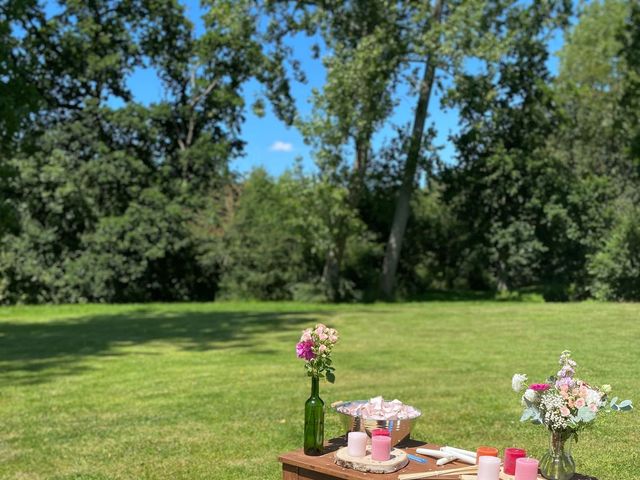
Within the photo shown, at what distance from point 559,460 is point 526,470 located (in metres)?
0.23

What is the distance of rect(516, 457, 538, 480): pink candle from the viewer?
305 centimetres

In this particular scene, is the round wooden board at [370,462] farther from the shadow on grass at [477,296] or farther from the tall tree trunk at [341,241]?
the shadow on grass at [477,296]

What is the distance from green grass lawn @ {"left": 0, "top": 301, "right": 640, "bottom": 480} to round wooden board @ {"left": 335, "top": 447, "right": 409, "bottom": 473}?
179 cm

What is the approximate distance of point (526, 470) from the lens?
10.0 feet

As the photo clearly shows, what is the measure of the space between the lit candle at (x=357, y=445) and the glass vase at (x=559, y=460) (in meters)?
0.91

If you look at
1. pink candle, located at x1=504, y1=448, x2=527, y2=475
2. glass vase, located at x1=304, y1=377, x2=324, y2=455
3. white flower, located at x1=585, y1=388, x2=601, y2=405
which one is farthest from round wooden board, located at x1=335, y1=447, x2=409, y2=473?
white flower, located at x1=585, y1=388, x2=601, y2=405

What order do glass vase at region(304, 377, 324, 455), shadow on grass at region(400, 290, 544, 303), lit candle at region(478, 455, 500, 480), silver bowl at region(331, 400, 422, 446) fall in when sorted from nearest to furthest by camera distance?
1. lit candle at region(478, 455, 500, 480)
2. glass vase at region(304, 377, 324, 455)
3. silver bowl at region(331, 400, 422, 446)
4. shadow on grass at region(400, 290, 544, 303)

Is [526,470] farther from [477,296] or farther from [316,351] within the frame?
[477,296]

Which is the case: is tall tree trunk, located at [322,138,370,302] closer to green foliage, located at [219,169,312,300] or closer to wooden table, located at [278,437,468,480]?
green foliage, located at [219,169,312,300]

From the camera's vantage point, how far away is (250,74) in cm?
2750

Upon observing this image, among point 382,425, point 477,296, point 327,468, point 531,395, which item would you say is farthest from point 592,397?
point 477,296

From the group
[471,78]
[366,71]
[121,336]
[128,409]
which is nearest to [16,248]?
[121,336]

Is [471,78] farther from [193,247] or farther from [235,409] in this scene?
[235,409]

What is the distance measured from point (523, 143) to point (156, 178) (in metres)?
14.9
